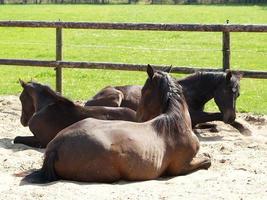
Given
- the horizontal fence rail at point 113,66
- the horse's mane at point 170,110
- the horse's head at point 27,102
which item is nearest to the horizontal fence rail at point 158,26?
the horizontal fence rail at point 113,66

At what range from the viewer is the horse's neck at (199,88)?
915 centimetres

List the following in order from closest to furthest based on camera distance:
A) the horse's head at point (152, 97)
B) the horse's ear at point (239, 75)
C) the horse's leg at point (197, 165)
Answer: the horse's leg at point (197, 165)
the horse's head at point (152, 97)
the horse's ear at point (239, 75)

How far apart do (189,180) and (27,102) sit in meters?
3.24

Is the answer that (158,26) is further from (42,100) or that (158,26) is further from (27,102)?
(42,100)

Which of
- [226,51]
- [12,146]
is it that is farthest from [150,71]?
[226,51]

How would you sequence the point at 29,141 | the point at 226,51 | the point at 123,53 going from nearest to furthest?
the point at 29,141 → the point at 226,51 → the point at 123,53

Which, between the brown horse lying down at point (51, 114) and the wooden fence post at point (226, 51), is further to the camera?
the wooden fence post at point (226, 51)

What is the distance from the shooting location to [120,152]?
599 cm

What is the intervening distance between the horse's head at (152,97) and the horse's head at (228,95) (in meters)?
1.71

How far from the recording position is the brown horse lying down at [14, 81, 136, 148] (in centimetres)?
773

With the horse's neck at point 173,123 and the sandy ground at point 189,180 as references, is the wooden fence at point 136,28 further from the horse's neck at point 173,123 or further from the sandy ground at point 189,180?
the horse's neck at point 173,123

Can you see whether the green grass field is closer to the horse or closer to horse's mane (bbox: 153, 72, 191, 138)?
the horse

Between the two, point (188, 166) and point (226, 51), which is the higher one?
point (226, 51)

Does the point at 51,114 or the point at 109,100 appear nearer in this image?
the point at 51,114
